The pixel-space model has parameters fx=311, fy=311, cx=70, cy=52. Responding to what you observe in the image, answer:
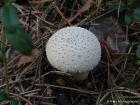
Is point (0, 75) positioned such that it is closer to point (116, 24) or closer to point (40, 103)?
point (40, 103)

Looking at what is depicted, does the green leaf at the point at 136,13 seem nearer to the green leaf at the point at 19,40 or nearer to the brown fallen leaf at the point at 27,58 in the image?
the brown fallen leaf at the point at 27,58

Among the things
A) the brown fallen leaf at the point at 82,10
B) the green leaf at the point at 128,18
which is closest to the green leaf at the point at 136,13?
the green leaf at the point at 128,18

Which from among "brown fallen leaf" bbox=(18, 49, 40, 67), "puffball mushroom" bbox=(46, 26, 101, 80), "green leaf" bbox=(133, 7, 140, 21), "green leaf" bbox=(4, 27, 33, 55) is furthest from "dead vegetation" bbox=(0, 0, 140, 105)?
"green leaf" bbox=(4, 27, 33, 55)

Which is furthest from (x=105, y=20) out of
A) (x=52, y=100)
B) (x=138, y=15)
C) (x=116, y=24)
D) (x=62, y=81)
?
(x=52, y=100)

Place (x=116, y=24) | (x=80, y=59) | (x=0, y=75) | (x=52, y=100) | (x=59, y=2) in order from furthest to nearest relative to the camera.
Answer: (x=59, y=2)
(x=116, y=24)
(x=0, y=75)
(x=52, y=100)
(x=80, y=59)

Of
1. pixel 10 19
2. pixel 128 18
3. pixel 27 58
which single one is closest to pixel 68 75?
pixel 27 58

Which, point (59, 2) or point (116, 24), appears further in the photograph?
point (59, 2)
